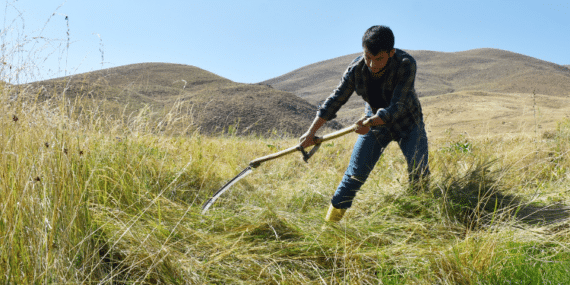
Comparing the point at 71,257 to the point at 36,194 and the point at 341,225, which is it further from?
the point at 341,225

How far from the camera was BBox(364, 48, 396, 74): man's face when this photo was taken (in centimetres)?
209

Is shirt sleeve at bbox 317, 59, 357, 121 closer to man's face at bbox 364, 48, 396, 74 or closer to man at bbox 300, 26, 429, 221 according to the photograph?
man at bbox 300, 26, 429, 221

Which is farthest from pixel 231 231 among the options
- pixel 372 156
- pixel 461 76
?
pixel 461 76

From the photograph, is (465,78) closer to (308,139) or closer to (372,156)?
(372,156)

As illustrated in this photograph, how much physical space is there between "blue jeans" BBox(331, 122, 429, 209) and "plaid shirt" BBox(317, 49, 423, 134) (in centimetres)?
6

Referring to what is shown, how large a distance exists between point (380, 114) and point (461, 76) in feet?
154

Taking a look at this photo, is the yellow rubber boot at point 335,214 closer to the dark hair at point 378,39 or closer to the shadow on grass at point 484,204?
the shadow on grass at point 484,204

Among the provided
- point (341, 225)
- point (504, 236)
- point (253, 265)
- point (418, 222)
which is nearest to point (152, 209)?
point (253, 265)

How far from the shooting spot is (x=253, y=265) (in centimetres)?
173

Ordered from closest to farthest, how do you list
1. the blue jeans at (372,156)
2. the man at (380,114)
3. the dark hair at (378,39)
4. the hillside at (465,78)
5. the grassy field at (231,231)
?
1. the grassy field at (231,231)
2. the dark hair at (378,39)
3. the man at (380,114)
4. the blue jeans at (372,156)
5. the hillside at (465,78)

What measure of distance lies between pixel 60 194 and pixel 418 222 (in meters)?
1.95

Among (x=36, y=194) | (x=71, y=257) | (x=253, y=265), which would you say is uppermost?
(x=36, y=194)

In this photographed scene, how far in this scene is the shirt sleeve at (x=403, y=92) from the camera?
83.1 inches

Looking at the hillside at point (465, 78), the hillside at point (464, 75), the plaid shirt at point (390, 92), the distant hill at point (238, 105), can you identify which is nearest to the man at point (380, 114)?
the plaid shirt at point (390, 92)
